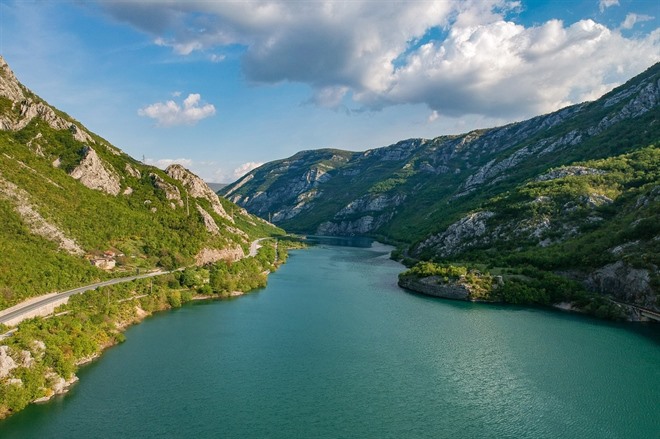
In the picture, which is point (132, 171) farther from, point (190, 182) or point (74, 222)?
point (74, 222)

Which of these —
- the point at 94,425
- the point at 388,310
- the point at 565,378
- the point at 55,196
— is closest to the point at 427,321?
the point at 388,310

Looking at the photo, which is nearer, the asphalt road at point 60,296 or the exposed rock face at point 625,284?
the asphalt road at point 60,296

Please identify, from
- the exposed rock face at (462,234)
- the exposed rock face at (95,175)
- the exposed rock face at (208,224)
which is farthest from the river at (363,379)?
the exposed rock face at (462,234)

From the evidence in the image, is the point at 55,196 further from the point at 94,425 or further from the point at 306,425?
the point at 306,425

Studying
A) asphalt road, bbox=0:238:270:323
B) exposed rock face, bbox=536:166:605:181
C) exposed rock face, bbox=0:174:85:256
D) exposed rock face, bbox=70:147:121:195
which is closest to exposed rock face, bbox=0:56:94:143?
exposed rock face, bbox=70:147:121:195

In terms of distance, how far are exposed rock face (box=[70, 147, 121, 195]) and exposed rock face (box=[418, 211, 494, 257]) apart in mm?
98761

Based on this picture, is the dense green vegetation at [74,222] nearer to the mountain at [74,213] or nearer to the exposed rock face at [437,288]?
the mountain at [74,213]

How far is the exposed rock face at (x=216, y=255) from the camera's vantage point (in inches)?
4131

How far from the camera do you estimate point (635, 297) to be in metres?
77.9

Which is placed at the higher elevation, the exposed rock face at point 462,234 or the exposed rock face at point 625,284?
the exposed rock face at point 462,234

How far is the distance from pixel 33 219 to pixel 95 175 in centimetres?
3475

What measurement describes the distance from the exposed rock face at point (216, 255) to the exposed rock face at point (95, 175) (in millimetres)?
30370

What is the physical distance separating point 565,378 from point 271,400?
35707 mm

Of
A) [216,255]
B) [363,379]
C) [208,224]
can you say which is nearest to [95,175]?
[208,224]
